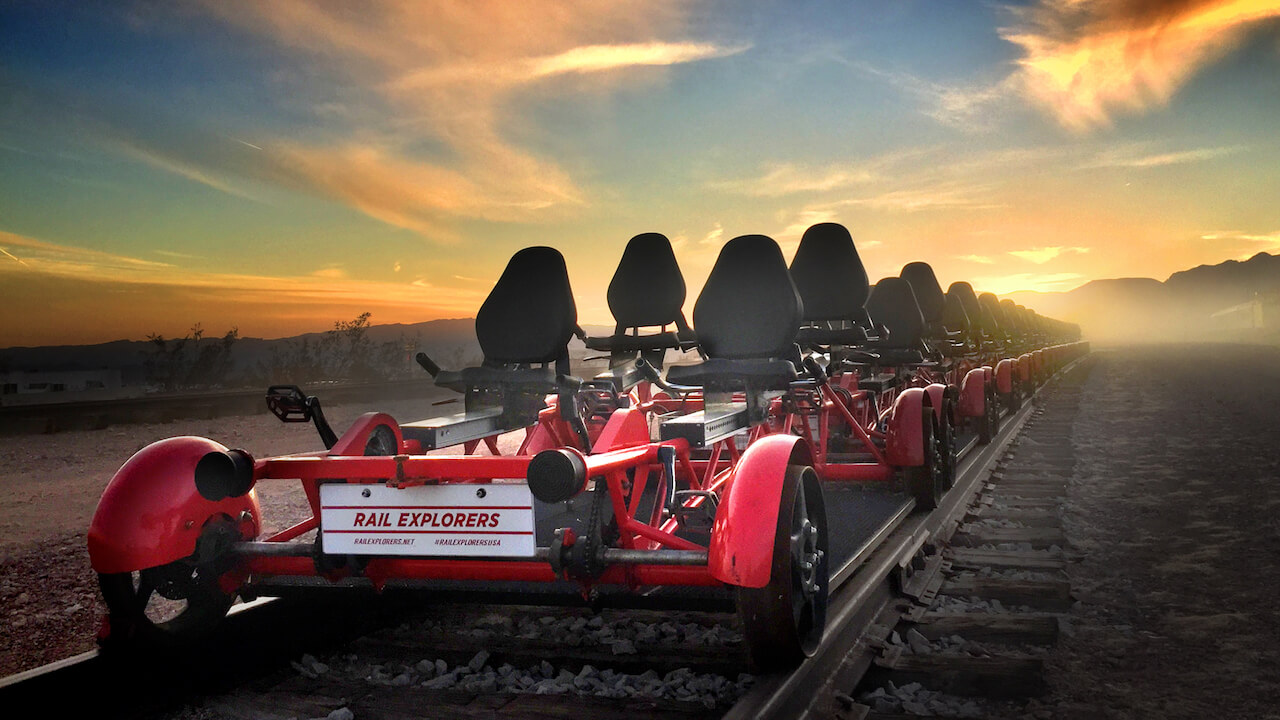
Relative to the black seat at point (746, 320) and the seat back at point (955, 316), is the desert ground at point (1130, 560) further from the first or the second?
→ the seat back at point (955, 316)

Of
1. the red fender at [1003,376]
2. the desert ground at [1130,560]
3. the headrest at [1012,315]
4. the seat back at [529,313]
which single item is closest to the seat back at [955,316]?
the red fender at [1003,376]

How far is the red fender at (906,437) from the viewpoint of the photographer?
6.25m

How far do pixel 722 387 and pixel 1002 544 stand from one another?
2.36 meters

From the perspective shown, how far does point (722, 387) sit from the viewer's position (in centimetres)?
530

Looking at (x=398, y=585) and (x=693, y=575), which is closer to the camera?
(x=693, y=575)

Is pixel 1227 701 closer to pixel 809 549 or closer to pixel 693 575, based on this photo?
pixel 809 549

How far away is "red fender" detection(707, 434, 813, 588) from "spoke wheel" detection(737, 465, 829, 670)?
58 millimetres

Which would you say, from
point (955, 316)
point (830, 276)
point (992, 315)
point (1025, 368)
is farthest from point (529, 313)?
point (1025, 368)

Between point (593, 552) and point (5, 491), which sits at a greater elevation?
point (593, 552)

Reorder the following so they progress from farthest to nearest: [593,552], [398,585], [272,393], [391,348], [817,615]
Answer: [391,348]
[272,393]
[398,585]
[817,615]
[593,552]

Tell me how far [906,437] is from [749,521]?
3574 mm

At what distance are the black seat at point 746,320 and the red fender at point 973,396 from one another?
5.80 meters

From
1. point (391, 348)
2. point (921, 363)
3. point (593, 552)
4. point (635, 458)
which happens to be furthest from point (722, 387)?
point (391, 348)

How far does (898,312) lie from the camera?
9.80m
